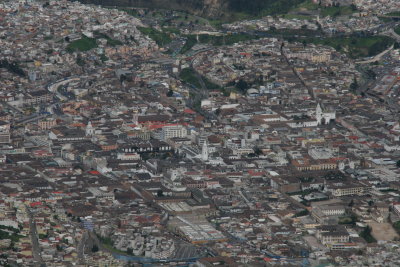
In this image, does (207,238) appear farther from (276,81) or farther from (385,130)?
(276,81)

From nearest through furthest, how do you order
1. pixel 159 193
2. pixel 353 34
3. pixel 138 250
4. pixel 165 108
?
pixel 138 250
pixel 159 193
pixel 165 108
pixel 353 34

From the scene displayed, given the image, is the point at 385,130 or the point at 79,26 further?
the point at 79,26

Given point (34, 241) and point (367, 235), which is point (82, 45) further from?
point (367, 235)

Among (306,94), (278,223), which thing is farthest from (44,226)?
(306,94)

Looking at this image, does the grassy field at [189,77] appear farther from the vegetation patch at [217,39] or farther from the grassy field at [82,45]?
the grassy field at [82,45]

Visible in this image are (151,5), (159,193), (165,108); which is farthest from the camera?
(151,5)

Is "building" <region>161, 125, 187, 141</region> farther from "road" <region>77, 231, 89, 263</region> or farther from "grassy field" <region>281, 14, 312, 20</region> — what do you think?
"grassy field" <region>281, 14, 312, 20</region>

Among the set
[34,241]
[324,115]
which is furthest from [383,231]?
[324,115]

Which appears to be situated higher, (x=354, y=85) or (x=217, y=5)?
(x=354, y=85)

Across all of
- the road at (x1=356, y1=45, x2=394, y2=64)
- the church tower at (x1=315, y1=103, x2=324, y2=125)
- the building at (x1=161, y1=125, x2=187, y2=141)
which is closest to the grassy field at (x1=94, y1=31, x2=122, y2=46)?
the road at (x1=356, y1=45, x2=394, y2=64)
